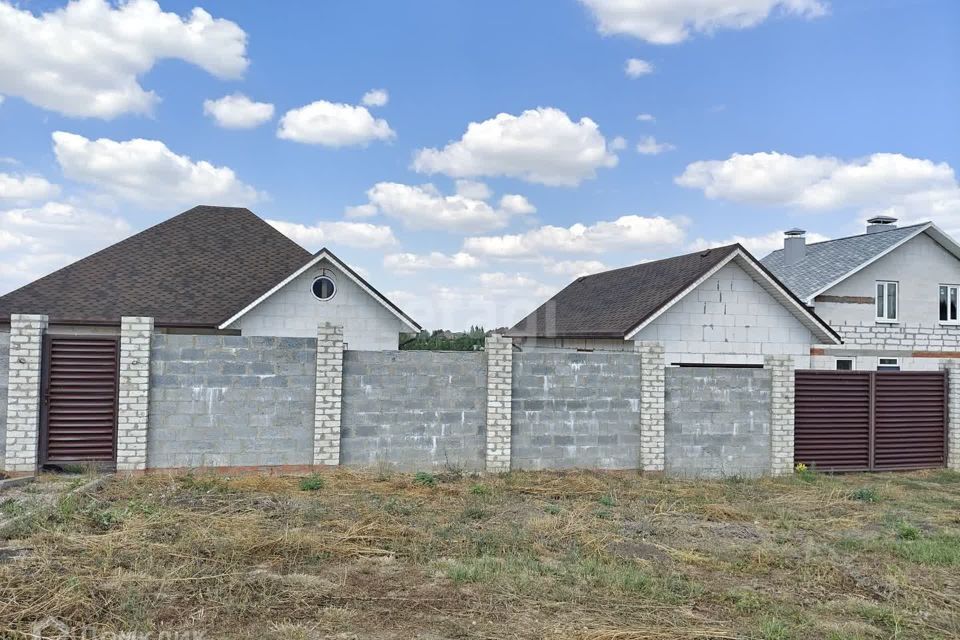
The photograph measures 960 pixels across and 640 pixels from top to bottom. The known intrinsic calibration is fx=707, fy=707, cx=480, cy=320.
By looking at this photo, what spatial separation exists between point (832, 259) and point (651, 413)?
49.4 feet

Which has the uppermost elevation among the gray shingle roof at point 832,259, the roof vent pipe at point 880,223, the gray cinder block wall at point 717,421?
the roof vent pipe at point 880,223

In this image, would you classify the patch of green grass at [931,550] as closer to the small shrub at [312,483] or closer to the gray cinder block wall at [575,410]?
the gray cinder block wall at [575,410]

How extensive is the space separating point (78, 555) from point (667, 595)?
217 inches

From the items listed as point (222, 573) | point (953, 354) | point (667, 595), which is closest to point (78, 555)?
point (222, 573)

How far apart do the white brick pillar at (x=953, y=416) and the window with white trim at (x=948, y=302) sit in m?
11.0

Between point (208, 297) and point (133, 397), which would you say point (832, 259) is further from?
point (133, 397)

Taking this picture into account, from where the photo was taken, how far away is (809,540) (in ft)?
27.6

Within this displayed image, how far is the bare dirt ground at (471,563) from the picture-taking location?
18.2ft

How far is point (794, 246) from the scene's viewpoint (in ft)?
85.0

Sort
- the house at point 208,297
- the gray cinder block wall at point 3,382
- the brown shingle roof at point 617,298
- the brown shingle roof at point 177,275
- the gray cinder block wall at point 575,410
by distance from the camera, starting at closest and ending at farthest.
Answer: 1. the gray cinder block wall at point 3,382
2. the gray cinder block wall at point 575,410
3. the brown shingle roof at point 617,298
4. the house at point 208,297
5. the brown shingle roof at point 177,275

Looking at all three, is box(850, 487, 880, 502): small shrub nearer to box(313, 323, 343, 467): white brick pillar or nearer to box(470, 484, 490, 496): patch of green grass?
box(470, 484, 490, 496): patch of green grass

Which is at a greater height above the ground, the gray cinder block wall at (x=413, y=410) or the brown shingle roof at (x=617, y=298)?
the brown shingle roof at (x=617, y=298)

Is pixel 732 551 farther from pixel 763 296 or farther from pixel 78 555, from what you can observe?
pixel 763 296

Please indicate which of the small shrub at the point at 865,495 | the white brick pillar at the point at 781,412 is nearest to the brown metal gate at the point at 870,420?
the white brick pillar at the point at 781,412
